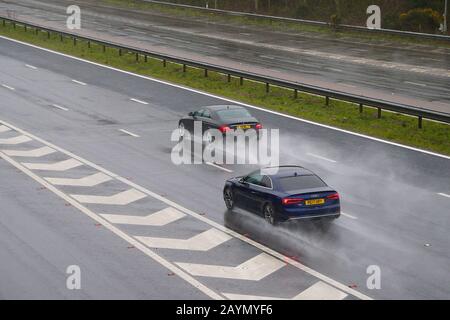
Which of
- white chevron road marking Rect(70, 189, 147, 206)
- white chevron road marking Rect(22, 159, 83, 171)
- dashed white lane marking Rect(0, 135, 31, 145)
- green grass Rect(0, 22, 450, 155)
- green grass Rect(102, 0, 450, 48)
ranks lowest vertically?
white chevron road marking Rect(70, 189, 147, 206)

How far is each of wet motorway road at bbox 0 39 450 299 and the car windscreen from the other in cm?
183

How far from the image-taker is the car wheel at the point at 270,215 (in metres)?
21.1

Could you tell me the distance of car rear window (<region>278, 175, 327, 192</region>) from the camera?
21.1 m

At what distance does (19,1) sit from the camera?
89.3 m

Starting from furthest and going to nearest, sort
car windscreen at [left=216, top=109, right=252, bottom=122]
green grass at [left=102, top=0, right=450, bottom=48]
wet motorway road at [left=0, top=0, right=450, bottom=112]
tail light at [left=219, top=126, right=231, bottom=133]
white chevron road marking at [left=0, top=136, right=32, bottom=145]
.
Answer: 1. green grass at [left=102, top=0, right=450, bottom=48]
2. wet motorway road at [left=0, top=0, right=450, bottom=112]
3. white chevron road marking at [left=0, top=136, right=32, bottom=145]
4. car windscreen at [left=216, top=109, right=252, bottom=122]
5. tail light at [left=219, top=126, right=231, bottom=133]

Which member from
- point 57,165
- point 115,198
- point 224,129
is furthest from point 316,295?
point 224,129

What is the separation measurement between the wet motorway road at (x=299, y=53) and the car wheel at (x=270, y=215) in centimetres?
1643

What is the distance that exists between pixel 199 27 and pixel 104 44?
15.9 m

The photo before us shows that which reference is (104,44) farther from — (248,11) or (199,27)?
(248,11)

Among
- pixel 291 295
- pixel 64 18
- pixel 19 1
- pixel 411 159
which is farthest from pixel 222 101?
pixel 19 1

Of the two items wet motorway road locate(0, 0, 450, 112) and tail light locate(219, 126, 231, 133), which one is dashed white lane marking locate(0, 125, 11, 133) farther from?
wet motorway road locate(0, 0, 450, 112)

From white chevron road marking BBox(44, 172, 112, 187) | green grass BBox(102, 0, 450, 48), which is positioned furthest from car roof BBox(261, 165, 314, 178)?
green grass BBox(102, 0, 450, 48)

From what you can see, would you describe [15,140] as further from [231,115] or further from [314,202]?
[314,202]

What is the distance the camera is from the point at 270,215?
21.3 meters
